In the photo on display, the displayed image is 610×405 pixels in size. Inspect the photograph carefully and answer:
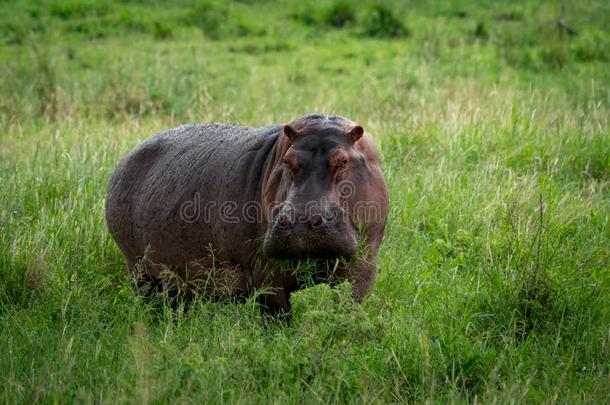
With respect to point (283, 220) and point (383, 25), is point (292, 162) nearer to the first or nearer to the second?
point (283, 220)

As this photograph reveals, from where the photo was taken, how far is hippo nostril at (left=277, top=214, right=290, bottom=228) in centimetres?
415

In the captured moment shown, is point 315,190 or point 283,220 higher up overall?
point 315,190

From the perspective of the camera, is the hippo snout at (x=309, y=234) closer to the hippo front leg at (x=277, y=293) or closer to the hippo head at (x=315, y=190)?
the hippo head at (x=315, y=190)

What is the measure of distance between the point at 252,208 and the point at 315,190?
0.66 meters

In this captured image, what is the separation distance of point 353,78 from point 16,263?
7.29 meters

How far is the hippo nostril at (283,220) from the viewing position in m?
4.15

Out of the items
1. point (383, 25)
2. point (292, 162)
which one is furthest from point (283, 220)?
point (383, 25)

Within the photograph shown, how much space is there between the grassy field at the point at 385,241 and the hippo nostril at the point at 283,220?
1.27ft

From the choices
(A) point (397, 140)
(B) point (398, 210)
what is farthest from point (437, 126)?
(B) point (398, 210)

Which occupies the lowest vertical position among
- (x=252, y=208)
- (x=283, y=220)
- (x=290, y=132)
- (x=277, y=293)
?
(x=277, y=293)

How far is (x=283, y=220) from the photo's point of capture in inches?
164

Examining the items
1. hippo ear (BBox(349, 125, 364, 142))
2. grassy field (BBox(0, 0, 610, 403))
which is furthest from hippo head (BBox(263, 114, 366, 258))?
grassy field (BBox(0, 0, 610, 403))

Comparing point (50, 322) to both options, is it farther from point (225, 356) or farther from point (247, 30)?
point (247, 30)

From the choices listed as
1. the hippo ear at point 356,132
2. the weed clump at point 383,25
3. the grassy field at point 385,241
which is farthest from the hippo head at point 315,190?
the weed clump at point 383,25
